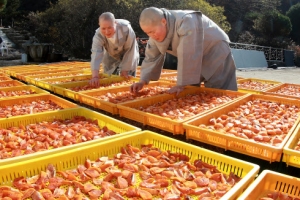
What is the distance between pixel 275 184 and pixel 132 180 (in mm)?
679

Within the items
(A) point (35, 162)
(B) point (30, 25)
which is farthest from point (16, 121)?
(B) point (30, 25)

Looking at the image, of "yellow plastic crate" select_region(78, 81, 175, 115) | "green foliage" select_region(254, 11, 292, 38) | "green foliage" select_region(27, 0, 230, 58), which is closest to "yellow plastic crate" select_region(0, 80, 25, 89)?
"yellow plastic crate" select_region(78, 81, 175, 115)

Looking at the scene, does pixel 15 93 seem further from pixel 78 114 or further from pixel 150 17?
pixel 150 17

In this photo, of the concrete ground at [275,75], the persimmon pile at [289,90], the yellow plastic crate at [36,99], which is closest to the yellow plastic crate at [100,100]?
the yellow plastic crate at [36,99]

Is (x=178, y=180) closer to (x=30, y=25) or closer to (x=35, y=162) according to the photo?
(x=35, y=162)

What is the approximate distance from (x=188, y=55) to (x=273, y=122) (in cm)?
101

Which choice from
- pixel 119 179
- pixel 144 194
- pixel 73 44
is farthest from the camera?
pixel 73 44

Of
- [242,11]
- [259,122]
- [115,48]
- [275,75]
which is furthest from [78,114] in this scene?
[242,11]

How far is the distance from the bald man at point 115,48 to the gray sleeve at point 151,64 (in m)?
0.68

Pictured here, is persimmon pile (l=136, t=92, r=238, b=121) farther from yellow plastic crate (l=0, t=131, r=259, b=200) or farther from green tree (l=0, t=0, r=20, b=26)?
green tree (l=0, t=0, r=20, b=26)

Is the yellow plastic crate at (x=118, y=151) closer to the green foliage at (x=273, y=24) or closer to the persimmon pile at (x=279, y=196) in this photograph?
the persimmon pile at (x=279, y=196)

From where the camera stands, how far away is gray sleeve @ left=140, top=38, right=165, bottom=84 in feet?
10.8

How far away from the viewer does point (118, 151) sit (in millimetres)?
1768

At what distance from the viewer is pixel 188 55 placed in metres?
2.74
